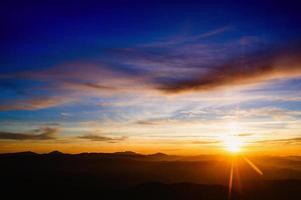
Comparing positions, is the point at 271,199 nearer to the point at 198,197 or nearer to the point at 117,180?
the point at 198,197

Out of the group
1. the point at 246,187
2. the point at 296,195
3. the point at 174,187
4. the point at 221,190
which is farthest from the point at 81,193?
the point at 296,195

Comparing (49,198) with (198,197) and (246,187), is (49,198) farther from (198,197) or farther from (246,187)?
(246,187)

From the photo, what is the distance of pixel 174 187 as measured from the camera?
109 metres

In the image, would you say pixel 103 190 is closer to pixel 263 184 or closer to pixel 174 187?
pixel 174 187

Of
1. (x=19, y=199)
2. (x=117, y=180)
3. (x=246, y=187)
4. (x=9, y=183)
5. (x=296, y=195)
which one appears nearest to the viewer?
(x=19, y=199)

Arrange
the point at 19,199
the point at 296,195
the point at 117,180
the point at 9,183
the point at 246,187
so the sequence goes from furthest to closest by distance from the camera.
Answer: the point at 117,180 → the point at 246,187 → the point at 9,183 → the point at 296,195 → the point at 19,199

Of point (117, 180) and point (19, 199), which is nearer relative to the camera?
point (19, 199)

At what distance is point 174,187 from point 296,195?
34.1 meters

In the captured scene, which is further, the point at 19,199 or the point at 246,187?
the point at 246,187

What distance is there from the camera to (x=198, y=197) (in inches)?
3885

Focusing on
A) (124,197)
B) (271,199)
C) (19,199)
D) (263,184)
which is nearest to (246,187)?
(263,184)

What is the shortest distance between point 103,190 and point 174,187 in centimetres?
2182

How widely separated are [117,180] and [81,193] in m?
84.8

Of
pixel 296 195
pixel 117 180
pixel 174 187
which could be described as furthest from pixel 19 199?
pixel 117 180
